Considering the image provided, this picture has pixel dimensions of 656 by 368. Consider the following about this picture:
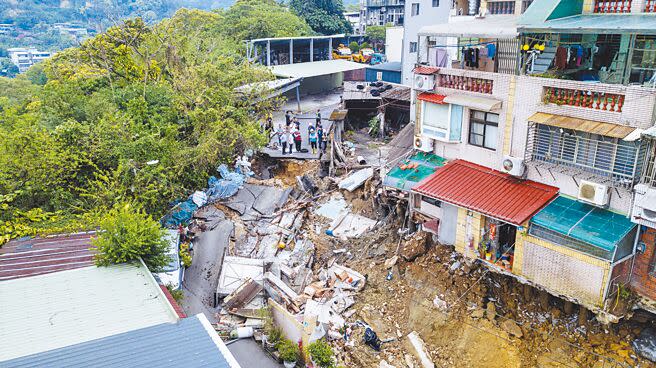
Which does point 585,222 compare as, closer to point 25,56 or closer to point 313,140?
point 313,140

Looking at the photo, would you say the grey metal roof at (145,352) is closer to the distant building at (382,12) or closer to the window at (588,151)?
the window at (588,151)

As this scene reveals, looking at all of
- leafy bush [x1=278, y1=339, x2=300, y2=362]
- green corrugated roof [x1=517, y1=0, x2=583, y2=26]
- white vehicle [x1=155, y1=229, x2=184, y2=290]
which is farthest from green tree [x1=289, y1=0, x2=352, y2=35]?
leafy bush [x1=278, y1=339, x2=300, y2=362]

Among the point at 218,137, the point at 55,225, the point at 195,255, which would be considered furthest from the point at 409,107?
the point at 55,225

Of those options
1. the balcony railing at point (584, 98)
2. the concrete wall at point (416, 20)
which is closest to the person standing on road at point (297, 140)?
the concrete wall at point (416, 20)

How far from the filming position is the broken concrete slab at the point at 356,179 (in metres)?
21.8

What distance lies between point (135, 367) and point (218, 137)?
637 inches

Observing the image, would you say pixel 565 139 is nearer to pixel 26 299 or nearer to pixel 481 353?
pixel 481 353

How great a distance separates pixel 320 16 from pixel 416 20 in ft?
108

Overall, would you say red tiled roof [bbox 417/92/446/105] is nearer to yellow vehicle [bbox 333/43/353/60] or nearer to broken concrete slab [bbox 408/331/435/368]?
broken concrete slab [bbox 408/331/435/368]

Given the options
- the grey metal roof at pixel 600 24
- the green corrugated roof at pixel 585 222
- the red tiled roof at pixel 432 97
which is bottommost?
the green corrugated roof at pixel 585 222

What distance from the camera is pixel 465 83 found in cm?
1568

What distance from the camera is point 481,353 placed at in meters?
14.0

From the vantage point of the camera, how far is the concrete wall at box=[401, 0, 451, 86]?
32312 millimetres

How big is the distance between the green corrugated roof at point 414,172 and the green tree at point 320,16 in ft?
166
